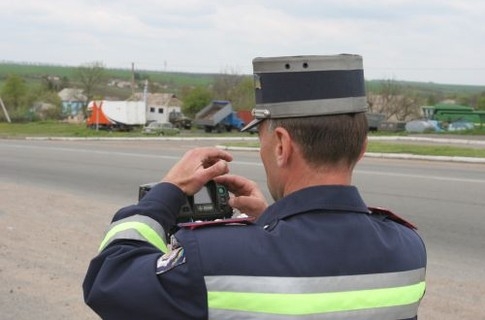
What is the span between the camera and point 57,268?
248 inches

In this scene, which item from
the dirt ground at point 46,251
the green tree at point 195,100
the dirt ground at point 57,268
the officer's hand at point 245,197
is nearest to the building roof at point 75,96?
the green tree at point 195,100

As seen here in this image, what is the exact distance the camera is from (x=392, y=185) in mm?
13406

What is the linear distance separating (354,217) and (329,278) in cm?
18

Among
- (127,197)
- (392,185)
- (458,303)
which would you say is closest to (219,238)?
(458,303)

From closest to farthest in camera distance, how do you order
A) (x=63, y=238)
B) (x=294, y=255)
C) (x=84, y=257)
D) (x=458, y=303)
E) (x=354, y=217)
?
(x=294, y=255) → (x=354, y=217) → (x=458, y=303) → (x=84, y=257) → (x=63, y=238)

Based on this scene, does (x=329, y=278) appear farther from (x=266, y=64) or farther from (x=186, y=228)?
(x=266, y=64)

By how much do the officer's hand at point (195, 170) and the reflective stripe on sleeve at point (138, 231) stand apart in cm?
14

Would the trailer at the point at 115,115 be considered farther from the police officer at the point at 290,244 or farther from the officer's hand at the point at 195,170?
the police officer at the point at 290,244

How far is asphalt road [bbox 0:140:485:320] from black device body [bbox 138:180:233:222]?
3.28 m

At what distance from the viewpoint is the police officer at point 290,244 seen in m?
1.54

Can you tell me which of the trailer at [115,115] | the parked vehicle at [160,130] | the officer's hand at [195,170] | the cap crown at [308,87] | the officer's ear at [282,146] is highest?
the cap crown at [308,87]

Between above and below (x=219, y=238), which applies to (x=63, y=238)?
below

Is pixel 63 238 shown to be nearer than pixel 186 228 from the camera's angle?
No

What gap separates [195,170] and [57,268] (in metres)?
4.78
